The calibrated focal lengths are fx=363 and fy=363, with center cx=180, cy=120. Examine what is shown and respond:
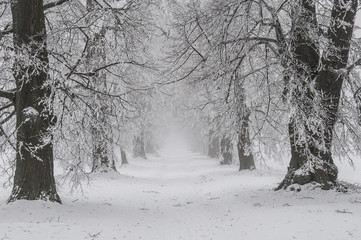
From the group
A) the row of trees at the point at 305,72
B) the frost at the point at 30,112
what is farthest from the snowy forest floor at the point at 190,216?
the frost at the point at 30,112

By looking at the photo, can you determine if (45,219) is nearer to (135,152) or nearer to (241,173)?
(241,173)

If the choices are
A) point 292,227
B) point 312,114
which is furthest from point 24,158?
point 312,114

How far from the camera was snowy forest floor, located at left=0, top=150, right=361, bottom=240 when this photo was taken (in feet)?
21.3

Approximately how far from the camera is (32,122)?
8266 mm

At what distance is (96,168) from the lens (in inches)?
660

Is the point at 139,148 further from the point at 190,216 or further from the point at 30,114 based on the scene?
the point at 30,114

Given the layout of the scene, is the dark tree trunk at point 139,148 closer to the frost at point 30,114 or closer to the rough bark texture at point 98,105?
the rough bark texture at point 98,105

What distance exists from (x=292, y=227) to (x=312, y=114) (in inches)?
115

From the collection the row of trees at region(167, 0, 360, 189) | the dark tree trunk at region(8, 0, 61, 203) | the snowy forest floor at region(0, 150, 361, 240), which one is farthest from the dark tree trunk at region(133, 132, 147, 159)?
the dark tree trunk at region(8, 0, 61, 203)

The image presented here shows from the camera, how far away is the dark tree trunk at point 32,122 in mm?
8250

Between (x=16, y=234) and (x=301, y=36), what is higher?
(x=301, y=36)

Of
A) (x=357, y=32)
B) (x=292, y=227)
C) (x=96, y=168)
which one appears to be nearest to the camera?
(x=292, y=227)

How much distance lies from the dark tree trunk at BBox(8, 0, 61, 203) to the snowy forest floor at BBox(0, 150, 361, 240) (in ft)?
1.34

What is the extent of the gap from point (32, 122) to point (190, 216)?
14.5 feet
